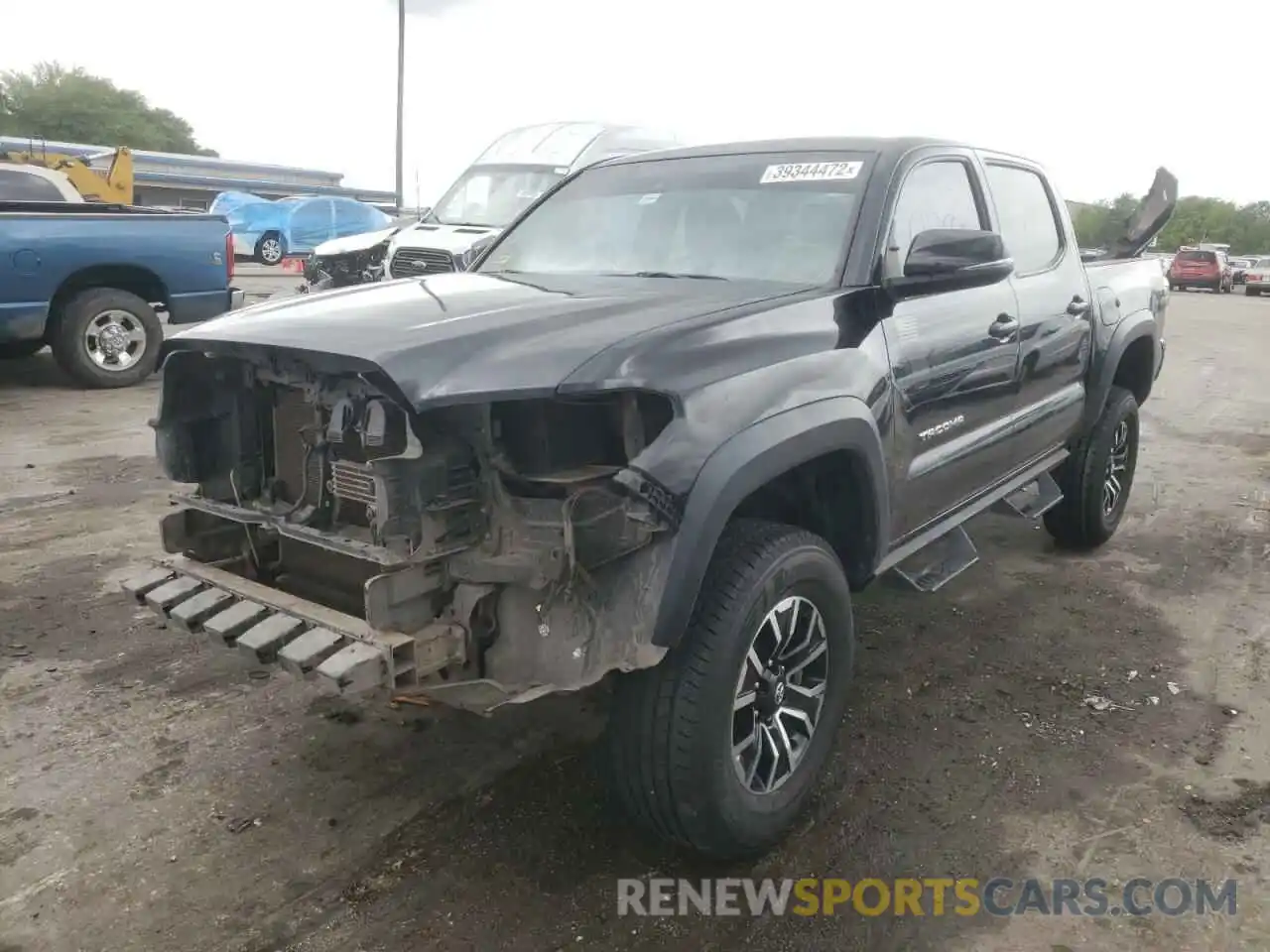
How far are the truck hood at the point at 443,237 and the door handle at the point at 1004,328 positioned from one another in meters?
7.27

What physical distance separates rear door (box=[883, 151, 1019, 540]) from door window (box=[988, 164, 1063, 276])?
0.24m

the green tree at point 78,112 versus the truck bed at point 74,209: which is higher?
the green tree at point 78,112

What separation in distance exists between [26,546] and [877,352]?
424 centimetres

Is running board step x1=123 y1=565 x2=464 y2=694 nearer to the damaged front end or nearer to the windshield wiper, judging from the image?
the damaged front end

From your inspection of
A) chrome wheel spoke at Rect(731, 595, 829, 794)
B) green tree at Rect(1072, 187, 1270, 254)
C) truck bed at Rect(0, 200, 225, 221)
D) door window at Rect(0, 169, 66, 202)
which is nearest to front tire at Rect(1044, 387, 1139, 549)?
chrome wheel spoke at Rect(731, 595, 829, 794)

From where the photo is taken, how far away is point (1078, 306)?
463 cm

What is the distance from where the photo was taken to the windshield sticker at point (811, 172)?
137 inches

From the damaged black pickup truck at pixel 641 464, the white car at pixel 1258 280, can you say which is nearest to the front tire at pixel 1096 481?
the damaged black pickup truck at pixel 641 464

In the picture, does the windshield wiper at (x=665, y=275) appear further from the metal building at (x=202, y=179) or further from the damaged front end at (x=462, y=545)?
the metal building at (x=202, y=179)

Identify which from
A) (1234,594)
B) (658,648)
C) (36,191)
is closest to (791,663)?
(658,648)

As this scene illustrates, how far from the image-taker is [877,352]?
3.10 m

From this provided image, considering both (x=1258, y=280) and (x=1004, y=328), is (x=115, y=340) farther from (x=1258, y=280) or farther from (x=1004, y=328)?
(x=1258, y=280)

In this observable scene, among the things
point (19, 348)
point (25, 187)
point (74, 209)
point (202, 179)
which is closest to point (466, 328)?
point (19, 348)

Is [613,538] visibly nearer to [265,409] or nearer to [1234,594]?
[265,409]
